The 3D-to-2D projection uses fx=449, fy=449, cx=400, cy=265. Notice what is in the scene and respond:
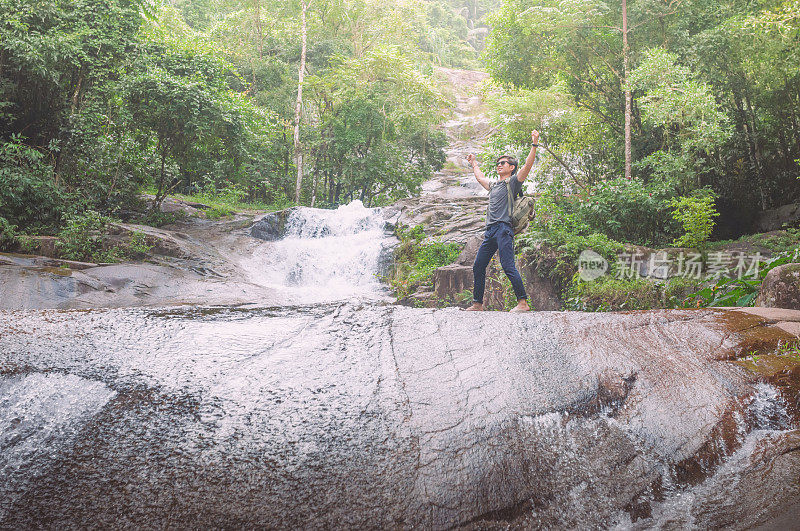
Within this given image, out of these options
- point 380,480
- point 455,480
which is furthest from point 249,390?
point 455,480

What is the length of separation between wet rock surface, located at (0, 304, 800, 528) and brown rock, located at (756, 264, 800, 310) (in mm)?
563

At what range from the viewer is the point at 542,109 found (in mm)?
12180

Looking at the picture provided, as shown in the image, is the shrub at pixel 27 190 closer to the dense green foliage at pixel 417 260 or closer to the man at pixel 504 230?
the dense green foliage at pixel 417 260

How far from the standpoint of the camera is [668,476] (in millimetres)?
2400

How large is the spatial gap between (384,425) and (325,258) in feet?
37.1

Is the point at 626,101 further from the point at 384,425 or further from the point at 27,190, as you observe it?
the point at 27,190

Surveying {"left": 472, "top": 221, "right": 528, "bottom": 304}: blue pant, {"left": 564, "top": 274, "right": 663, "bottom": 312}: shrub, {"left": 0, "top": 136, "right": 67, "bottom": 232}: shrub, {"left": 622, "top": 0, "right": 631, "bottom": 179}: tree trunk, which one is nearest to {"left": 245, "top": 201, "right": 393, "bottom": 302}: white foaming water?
{"left": 0, "top": 136, "right": 67, "bottom": 232}: shrub

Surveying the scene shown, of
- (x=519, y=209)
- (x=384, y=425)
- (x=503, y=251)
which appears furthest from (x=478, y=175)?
(x=384, y=425)

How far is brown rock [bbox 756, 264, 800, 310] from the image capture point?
163 inches

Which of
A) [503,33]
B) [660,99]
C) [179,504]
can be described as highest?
[503,33]

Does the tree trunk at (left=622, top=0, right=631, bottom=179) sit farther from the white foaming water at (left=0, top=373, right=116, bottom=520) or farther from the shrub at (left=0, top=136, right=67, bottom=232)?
the shrub at (left=0, top=136, right=67, bottom=232)

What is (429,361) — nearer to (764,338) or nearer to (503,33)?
(764,338)

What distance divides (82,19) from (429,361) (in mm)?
11908

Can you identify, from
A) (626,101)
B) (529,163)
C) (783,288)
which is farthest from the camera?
(626,101)
